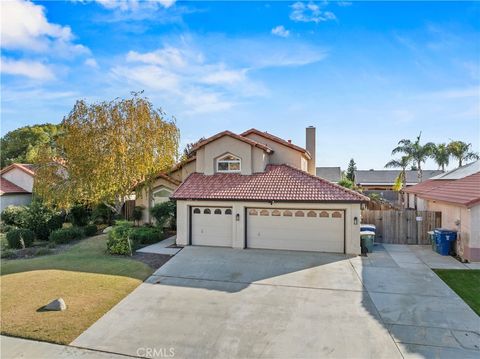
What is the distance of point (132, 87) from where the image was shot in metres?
19.6

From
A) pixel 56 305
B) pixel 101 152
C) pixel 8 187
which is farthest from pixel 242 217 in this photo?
pixel 8 187

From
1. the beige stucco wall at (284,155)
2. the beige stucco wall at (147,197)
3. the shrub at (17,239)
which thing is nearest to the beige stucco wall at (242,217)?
the beige stucco wall at (284,155)

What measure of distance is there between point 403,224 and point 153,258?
526 inches

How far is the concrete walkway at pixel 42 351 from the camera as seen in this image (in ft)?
21.9

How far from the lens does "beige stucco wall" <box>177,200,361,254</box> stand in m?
14.2

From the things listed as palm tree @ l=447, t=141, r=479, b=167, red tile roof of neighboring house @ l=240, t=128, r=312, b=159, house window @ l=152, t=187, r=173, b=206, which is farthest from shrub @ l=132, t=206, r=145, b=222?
palm tree @ l=447, t=141, r=479, b=167

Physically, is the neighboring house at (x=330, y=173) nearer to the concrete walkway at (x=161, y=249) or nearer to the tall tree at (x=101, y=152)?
the tall tree at (x=101, y=152)

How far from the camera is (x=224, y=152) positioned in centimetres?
1780

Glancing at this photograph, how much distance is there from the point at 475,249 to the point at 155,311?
509 inches

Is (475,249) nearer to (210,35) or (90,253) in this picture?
(210,35)

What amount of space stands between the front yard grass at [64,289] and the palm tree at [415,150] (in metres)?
36.5

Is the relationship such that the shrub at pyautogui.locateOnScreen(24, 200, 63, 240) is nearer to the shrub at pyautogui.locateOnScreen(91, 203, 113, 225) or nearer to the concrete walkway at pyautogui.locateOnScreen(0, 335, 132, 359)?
the shrub at pyautogui.locateOnScreen(91, 203, 113, 225)

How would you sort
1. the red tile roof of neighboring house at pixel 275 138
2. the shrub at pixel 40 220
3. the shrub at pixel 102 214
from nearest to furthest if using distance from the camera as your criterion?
the red tile roof of neighboring house at pixel 275 138
the shrub at pixel 40 220
the shrub at pixel 102 214

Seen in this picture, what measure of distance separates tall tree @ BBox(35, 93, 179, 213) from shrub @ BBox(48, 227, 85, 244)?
1827mm
